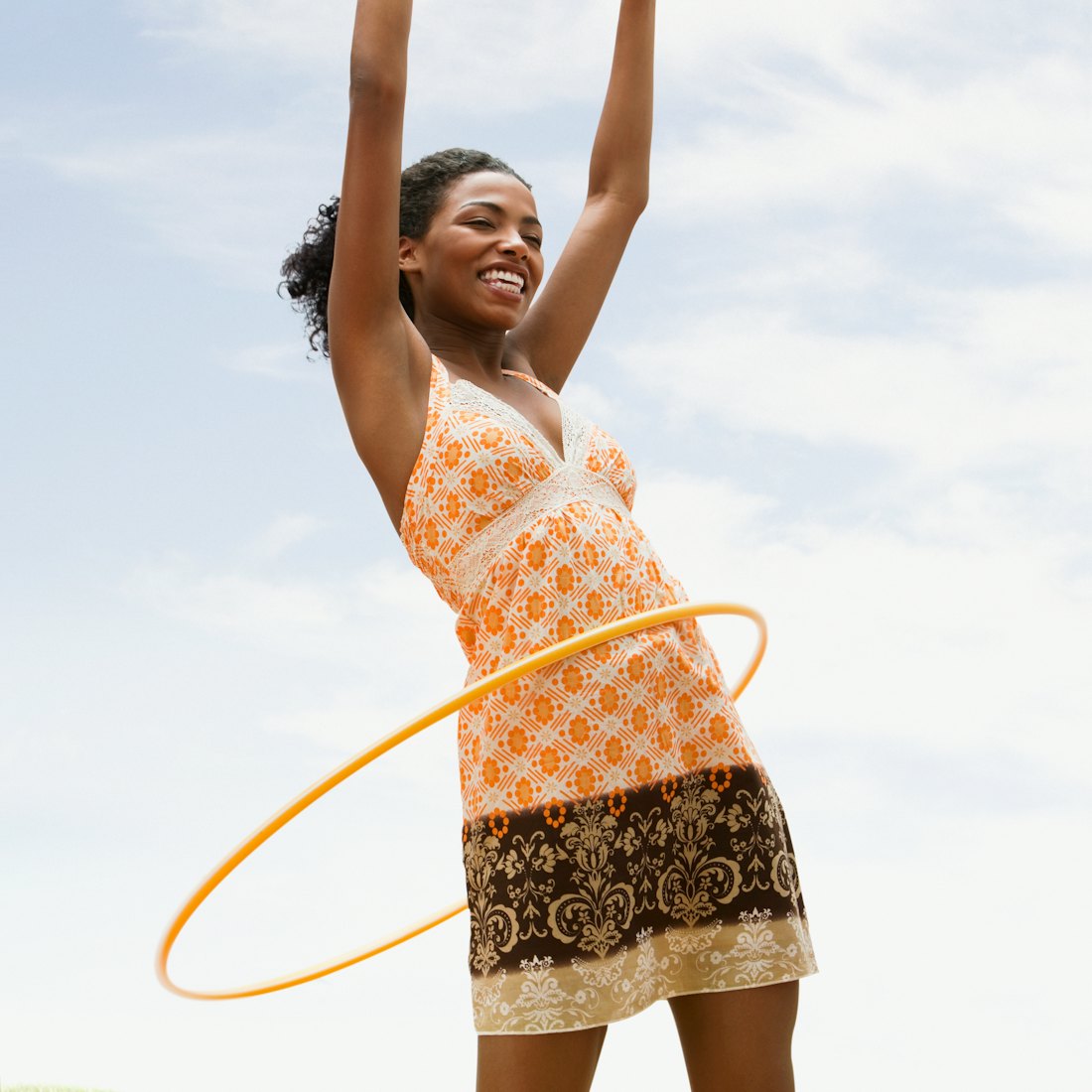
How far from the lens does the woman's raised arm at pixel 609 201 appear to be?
3840mm

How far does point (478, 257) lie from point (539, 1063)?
180 cm

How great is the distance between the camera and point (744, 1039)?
2.77 meters

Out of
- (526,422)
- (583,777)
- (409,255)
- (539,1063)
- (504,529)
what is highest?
(409,255)

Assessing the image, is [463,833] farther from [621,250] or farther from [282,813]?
[621,250]

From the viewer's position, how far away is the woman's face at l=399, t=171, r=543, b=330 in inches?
130

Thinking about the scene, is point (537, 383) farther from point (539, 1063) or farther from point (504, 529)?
point (539, 1063)

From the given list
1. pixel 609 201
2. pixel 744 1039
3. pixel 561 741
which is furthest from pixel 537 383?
pixel 744 1039

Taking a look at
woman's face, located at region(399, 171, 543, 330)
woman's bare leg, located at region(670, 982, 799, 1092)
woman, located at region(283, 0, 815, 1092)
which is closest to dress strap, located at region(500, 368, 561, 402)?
woman's face, located at region(399, 171, 543, 330)

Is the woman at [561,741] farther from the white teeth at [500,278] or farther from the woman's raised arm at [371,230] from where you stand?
the white teeth at [500,278]

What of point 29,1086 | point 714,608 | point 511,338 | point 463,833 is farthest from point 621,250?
point 29,1086

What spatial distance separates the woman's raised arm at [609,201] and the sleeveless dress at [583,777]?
2.91 feet

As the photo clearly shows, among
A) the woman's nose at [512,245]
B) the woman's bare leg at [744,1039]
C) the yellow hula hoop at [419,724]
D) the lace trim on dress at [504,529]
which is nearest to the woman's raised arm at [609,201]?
the woman's nose at [512,245]

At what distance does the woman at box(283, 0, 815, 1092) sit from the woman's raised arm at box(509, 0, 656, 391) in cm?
72

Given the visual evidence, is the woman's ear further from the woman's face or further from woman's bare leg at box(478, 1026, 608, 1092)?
woman's bare leg at box(478, 1026, 608, 1092)
